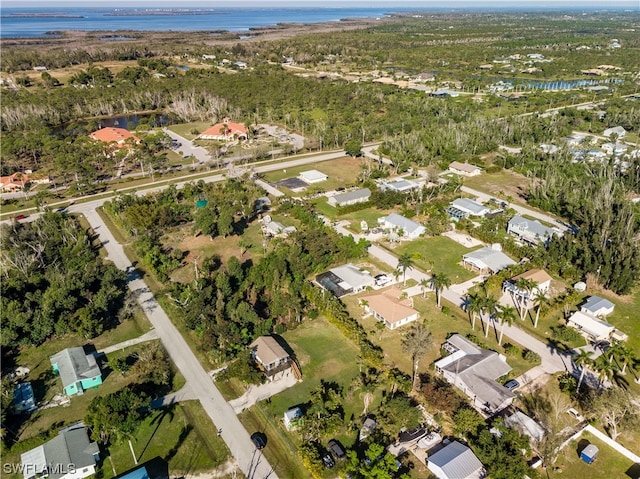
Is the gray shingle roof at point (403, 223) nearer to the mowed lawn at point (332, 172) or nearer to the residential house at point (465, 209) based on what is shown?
the residential house at point (465, 209)

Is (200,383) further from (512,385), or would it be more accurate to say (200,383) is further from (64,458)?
(512,385)

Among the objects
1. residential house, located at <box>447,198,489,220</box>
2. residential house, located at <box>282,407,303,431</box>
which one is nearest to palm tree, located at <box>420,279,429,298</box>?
residential house, located at <box>447,198,489,220</box>

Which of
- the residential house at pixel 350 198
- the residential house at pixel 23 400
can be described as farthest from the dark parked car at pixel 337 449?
the residential house at pixel 350 198

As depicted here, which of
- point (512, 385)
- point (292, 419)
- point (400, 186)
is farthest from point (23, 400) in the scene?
point (400, 186)

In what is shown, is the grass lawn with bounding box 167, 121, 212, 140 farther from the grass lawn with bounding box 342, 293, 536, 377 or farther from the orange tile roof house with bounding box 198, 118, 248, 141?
the grass lawn with bounding box 342, 293, 536, 377

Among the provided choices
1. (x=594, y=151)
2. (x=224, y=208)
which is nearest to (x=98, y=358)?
(x=224, y=208)

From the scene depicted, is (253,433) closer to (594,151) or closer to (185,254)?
(185,254)
